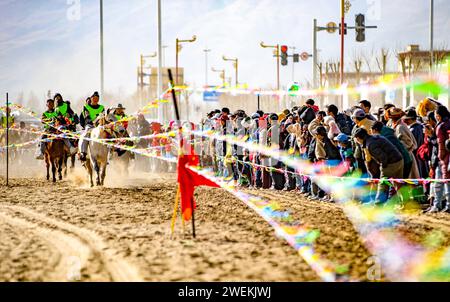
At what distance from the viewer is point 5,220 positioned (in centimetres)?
1225

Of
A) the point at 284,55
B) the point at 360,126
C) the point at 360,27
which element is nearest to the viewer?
the point at 360,126

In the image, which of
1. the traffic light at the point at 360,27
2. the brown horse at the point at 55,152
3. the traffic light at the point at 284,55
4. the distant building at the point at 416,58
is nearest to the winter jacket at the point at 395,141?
the brown horse at the point at 55,152

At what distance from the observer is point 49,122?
71.7 feet

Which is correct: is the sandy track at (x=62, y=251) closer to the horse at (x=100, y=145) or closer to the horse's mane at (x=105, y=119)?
the horse at (x=100, y=145)

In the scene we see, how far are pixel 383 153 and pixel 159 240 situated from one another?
4847 mm

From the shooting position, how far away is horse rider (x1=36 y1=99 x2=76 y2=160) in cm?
2150

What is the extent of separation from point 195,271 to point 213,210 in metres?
5.47

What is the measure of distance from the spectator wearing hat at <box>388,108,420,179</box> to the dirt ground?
3.99 ft

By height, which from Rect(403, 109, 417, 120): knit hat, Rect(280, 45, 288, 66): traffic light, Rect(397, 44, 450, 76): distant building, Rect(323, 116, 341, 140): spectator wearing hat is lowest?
Rect(323, 116, 341, 140): spectator wearing hat

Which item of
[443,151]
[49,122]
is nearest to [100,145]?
[49,122]

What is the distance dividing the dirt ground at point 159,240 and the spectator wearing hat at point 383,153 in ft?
3.66

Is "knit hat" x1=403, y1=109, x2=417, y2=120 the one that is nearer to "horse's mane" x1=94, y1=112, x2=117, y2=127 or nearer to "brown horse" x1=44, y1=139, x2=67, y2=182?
"horse's mane" x1=94, y1=112, x2=117, y2=127

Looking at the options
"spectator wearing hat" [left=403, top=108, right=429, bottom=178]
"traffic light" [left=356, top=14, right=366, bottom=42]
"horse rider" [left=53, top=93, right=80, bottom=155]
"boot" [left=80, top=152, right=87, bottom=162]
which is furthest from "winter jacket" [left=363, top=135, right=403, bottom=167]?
"traffic light" [left=356, top=14, right=366, bottom=42]

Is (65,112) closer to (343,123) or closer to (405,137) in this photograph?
(343,123)
